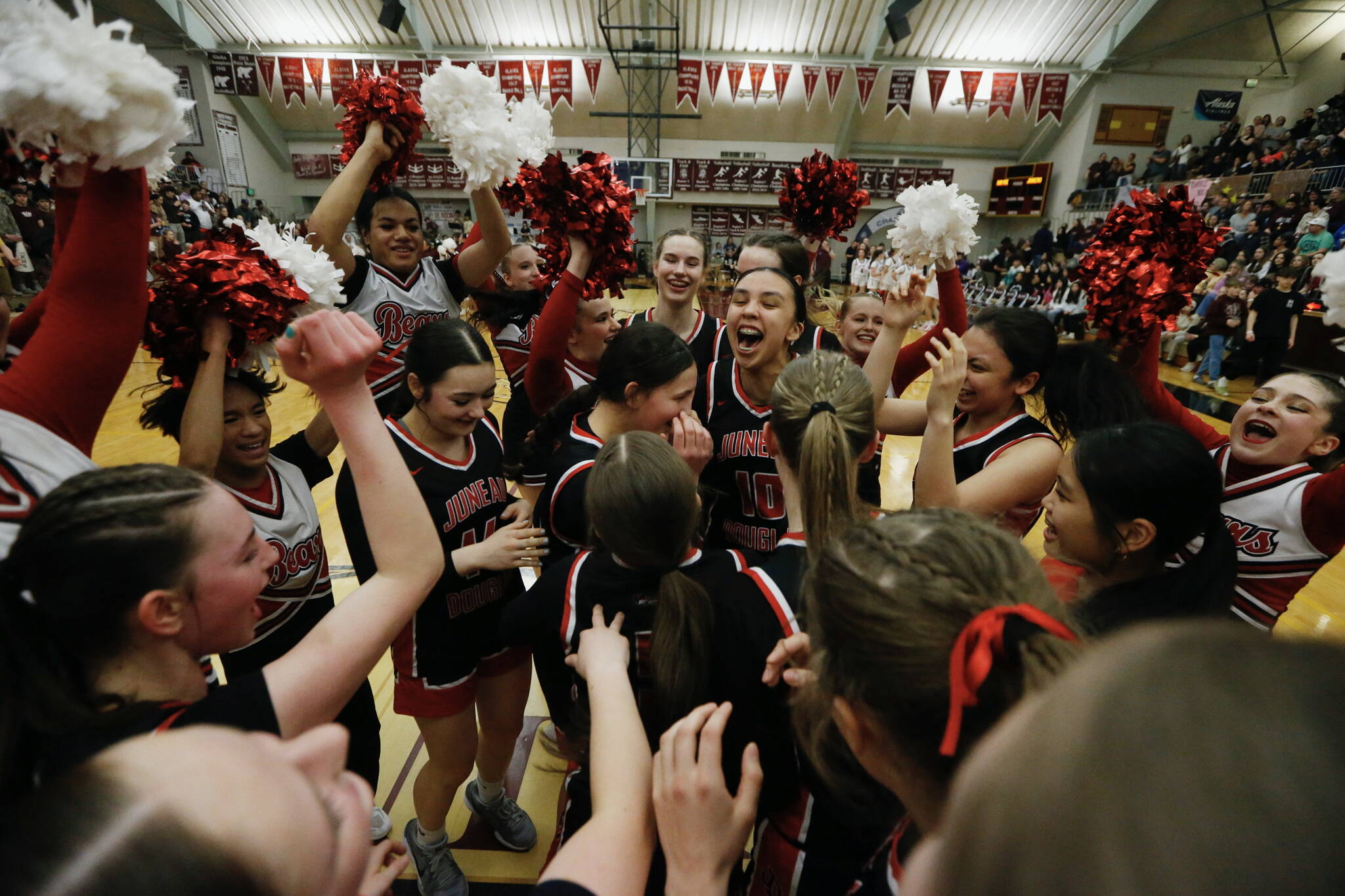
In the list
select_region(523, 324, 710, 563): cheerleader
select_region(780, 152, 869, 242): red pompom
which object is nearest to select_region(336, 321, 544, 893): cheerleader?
select_region(523, 324, 710, 563): cheerleader

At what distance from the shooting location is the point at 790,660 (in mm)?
1049

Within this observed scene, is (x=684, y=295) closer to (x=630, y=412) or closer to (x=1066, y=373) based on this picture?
(x=630, y=412)

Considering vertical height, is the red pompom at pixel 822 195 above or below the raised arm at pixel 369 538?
above

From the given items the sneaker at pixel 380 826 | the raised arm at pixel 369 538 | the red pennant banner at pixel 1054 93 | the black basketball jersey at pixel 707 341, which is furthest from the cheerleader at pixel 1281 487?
the red pennant banner at pixel 1054 93

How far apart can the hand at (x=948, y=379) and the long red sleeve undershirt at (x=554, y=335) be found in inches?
46.3

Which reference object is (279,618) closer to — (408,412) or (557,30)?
(408,412)

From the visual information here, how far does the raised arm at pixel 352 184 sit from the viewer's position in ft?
7.05

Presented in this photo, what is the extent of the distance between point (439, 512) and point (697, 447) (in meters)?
0.75

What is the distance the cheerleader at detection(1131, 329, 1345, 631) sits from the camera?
1821mm

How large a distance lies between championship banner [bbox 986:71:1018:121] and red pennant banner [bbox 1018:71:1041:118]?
21 centimetres

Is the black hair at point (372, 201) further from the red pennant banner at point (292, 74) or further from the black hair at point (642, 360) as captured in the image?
the red pennant banner at point (292, 74)

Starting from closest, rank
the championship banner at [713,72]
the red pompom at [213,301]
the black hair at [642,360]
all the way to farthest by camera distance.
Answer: the red pompom at [213,301] < the black hair at [642,360] < the championship banner at [713,72]

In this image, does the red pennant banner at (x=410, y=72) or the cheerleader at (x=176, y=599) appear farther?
the red pennant banner at (x=410, y=72)

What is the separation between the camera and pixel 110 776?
43 centimetres
